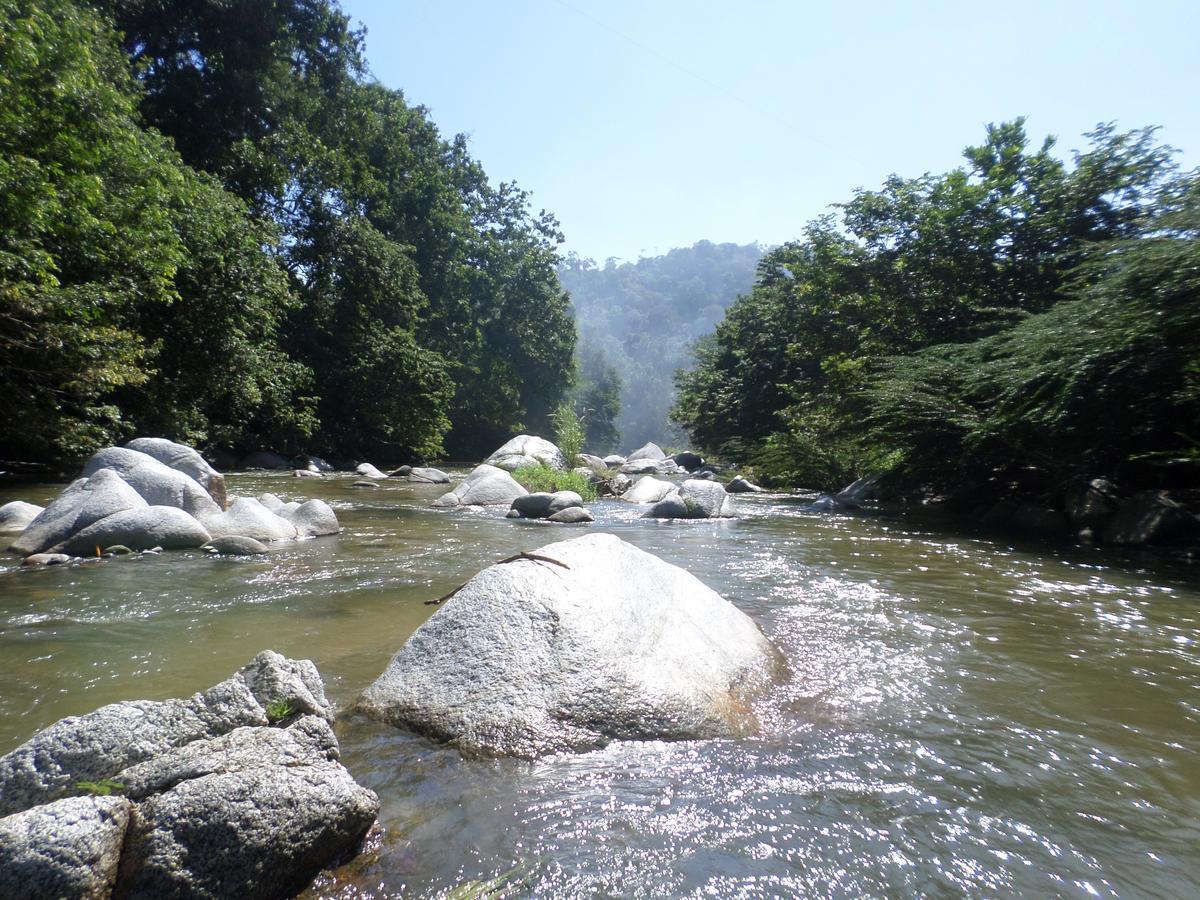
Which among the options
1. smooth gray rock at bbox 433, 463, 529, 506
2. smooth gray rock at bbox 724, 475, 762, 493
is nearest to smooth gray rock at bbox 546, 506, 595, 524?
smooth gray rock at bbox 433, 463, 529, 506

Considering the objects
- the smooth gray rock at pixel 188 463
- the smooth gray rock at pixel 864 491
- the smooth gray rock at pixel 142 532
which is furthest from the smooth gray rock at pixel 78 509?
the smooth gray rock at pixel 864 491

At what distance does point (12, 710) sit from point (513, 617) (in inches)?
96.4

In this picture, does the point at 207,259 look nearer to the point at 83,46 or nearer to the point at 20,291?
the point at 83,46

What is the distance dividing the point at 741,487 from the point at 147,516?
48.8ft

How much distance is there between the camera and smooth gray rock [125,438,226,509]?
1030 cm

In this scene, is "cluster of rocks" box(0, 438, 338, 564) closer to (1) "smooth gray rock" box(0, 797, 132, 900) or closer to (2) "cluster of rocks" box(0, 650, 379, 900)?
(2) "cluster of rocks" box(0, 650, 379, 900)

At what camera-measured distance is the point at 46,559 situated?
7094 mm

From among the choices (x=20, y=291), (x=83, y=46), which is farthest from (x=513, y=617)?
(x=83, y=46)

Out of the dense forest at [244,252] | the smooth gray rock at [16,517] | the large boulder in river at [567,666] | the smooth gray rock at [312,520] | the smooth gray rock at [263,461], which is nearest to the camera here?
the large boulder in river at [567,666]

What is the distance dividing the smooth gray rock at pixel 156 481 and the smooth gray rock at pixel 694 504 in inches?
279

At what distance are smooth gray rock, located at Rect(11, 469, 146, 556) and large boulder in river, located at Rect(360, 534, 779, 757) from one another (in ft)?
20.1

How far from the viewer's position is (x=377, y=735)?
3.31 m

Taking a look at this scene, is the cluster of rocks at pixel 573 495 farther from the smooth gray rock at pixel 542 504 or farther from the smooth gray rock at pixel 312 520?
the smooth gray rock at pixel 312 520

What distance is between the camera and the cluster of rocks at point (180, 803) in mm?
1993
